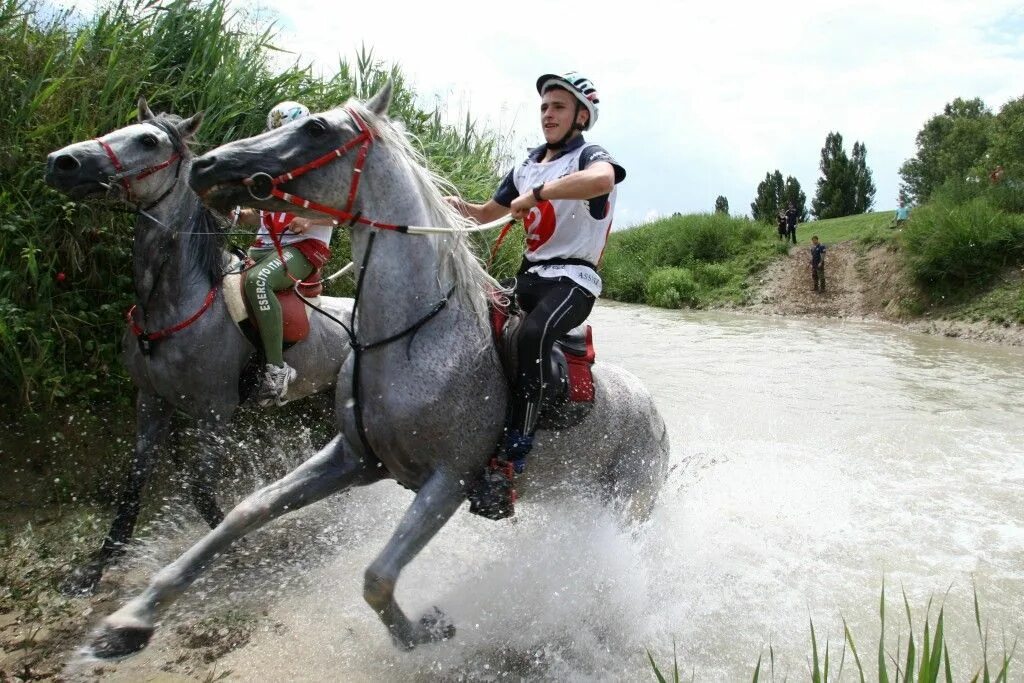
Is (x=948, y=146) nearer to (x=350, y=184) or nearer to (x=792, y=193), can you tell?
(x=792, y=193)

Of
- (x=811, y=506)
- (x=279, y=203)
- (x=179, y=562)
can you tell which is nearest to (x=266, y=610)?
(x=179, y=562)

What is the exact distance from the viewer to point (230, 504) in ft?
18.5

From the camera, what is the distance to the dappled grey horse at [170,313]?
465 centimetres

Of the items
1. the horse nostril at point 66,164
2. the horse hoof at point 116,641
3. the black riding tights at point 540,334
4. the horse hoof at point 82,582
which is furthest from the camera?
the horse nostril at point 66,164

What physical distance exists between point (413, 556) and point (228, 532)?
741mm

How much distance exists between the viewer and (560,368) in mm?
3797

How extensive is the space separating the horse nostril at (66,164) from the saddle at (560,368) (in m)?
2.47

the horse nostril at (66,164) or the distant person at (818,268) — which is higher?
the horse nostril at (66,164)

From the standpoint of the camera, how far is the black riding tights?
3572 millimetres

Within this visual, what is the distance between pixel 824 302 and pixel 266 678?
24414 mm

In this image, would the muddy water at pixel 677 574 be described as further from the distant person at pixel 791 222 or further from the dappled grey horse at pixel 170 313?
the distant person at pixel 791 222

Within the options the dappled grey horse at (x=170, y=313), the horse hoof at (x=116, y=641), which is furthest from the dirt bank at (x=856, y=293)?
the horse hoof at (x=116, y=641)

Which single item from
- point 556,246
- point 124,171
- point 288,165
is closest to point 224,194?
point 288,165

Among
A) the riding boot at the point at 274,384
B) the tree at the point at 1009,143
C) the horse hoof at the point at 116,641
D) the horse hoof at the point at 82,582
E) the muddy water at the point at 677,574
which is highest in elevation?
the tree at the point at 1009,143
